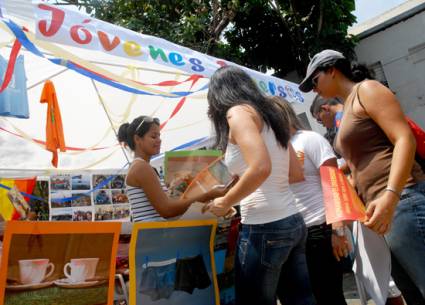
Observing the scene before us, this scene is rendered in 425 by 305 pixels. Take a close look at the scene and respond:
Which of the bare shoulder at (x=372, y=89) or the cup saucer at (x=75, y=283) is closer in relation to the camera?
the bare shoulder at (x=372, y=89)

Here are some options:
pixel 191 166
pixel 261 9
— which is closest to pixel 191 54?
pixel 191 166

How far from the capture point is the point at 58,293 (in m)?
1.61

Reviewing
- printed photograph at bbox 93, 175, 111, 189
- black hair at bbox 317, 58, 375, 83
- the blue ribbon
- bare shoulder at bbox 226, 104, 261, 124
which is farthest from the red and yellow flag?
black hair at bbox 317, 58, 375, 83

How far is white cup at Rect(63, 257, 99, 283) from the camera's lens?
5.42ft

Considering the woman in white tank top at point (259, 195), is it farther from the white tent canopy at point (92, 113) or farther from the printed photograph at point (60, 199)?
the printed photograph at point (60, 199)

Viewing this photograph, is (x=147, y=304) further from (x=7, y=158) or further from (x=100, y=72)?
(x=7, y=158)

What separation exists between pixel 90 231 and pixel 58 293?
0.86 ft

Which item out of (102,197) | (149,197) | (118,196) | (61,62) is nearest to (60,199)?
(102,197)

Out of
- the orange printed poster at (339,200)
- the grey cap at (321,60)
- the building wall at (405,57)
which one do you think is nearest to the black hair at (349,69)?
the grey cap at (321,60)

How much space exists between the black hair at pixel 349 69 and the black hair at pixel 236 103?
279mm

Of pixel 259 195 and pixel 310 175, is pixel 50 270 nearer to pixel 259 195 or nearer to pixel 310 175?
pixel 259 195

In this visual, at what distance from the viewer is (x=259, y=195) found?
1649mm

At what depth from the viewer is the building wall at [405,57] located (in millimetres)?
9320

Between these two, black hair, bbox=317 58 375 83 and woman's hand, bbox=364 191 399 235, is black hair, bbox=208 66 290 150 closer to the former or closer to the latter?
black hair, bbox=317 58 375 83
